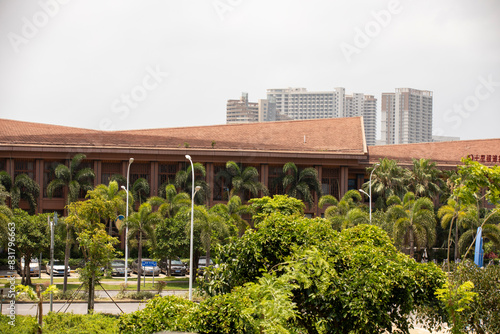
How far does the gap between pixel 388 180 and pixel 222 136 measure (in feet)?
59.5

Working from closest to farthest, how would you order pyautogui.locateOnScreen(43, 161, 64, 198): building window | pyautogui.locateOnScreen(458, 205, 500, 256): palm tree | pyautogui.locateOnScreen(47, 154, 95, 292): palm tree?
1. pyautogui.locateOnScreen(458, 205, 500, 256): palm tree
2. pyautogui.locateOnScreen(47, 154, 95, 292): palm tree
3. pyautogui.locateOnScreen(43, 161, 64, 198): building window

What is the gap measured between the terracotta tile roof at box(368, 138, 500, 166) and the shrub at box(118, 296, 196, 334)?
5789cm

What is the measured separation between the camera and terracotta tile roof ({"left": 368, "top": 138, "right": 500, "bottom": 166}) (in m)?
70.5

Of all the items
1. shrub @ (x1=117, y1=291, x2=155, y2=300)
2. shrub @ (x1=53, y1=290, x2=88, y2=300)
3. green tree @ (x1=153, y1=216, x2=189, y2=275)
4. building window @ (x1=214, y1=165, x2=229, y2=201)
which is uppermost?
Answer: building window @ (x1=214, y1=165, x2=229, y2=201)

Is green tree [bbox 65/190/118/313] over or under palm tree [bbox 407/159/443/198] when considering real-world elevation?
under

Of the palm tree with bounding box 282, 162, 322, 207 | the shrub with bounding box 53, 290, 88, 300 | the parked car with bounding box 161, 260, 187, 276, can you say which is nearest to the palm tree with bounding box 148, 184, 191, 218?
the parked car with bounding box 161, 260, 187, 276

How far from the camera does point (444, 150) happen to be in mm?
72438

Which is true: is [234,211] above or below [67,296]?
above

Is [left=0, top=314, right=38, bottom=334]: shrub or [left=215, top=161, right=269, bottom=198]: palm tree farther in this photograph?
[left=215, top=161, right=269, bottom=198]: palm tree

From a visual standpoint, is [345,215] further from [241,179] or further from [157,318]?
[157,318]

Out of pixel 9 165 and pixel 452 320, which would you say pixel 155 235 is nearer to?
pixel 9 165

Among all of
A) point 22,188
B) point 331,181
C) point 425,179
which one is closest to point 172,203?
point 22,188

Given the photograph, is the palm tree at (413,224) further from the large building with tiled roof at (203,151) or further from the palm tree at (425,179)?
the large building with tiled roof at (203,151)

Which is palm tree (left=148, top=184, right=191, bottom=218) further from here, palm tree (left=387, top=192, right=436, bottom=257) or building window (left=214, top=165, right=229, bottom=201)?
palm tree (left=387, top=192, right=436, bottom=257)
